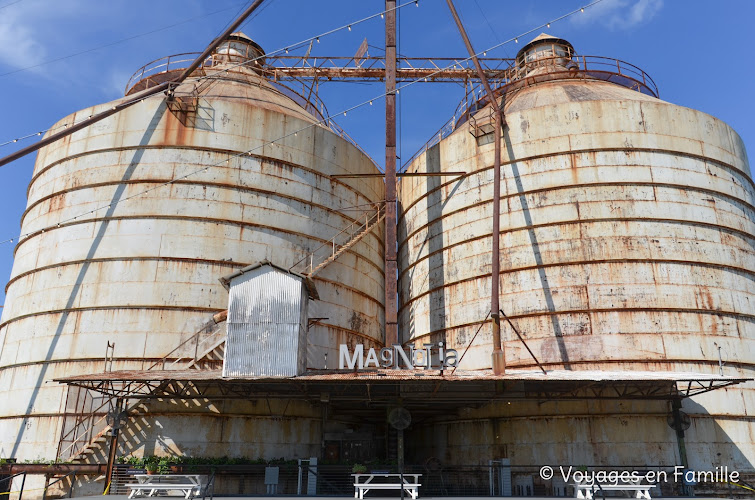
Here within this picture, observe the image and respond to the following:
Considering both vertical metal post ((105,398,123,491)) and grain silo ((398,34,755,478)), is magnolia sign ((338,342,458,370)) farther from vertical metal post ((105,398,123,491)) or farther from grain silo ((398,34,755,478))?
vertical metal post ((105,398,123,491))

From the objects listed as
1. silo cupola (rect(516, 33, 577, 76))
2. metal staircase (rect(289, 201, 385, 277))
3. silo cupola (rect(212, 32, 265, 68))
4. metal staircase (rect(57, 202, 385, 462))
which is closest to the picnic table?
Answer: metal staircase (rect(57, 202, 385, 462))

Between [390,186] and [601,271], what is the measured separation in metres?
9.66

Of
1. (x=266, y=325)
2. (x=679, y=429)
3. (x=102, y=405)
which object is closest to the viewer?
(x=266, y=325)

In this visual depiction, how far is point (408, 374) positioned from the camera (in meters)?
18.8

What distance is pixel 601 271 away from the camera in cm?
2255

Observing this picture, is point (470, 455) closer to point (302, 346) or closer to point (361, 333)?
point (361, 333)

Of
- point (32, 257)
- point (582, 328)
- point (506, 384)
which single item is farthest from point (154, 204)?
point (582, 328)

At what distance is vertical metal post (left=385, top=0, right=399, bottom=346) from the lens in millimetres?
24953

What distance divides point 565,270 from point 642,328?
11.2 ft

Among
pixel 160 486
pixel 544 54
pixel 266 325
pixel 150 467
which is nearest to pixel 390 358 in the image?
pixel 266 325

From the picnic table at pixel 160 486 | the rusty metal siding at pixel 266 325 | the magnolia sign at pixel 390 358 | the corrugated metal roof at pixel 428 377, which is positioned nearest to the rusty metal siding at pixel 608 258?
the corrugated metal roof at pixel 428 377

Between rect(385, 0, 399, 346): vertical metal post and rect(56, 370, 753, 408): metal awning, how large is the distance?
13.3 feet

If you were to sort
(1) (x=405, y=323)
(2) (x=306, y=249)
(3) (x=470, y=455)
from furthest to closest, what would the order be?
(1) (x=405, y=323) → (2) (x=306, y=249) → (3) (x=470, y=455)

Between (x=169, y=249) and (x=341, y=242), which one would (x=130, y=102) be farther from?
(x=341, y=242)
